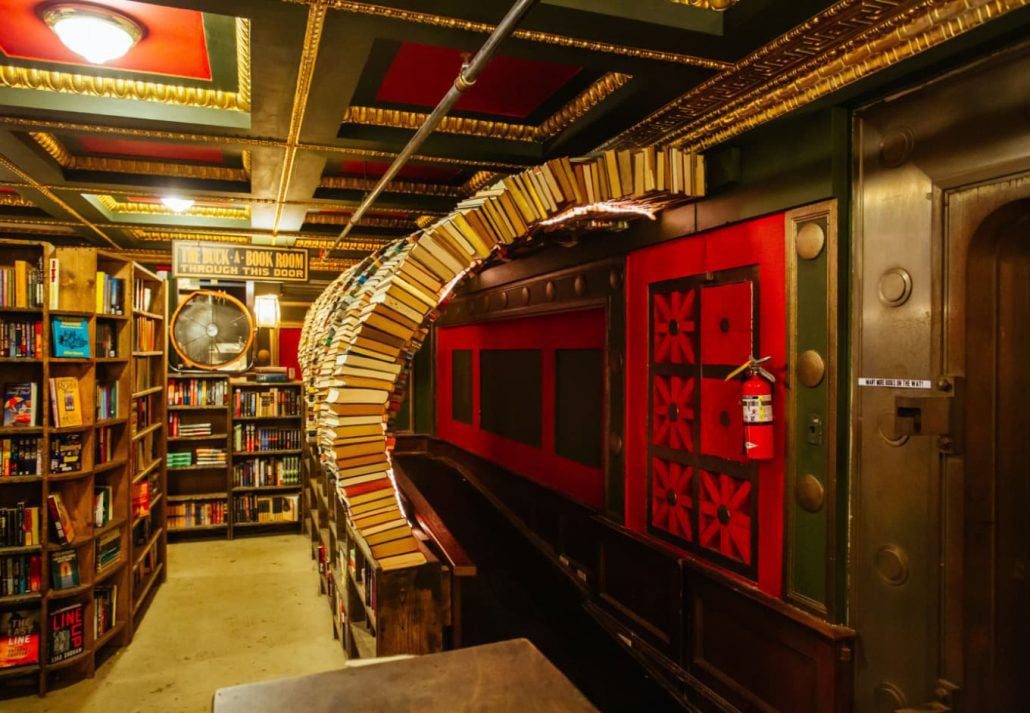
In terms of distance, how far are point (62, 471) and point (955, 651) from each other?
4677mm

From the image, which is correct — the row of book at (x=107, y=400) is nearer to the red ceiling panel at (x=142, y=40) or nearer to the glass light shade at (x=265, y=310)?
the red ceiling panel at (x=142, y=40)

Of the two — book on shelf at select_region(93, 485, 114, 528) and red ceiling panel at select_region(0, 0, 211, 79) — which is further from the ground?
red ceiling panel at select_region(0, 0, 211, 79)

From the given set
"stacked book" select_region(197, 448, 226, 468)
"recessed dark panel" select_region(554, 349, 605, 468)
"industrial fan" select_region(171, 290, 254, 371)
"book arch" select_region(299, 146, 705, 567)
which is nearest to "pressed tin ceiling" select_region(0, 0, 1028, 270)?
"book arch" select_region(299, 146, 705, 567)

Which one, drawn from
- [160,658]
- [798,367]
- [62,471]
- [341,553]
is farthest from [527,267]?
[160,658]

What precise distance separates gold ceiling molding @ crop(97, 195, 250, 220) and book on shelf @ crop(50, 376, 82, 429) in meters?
2.71

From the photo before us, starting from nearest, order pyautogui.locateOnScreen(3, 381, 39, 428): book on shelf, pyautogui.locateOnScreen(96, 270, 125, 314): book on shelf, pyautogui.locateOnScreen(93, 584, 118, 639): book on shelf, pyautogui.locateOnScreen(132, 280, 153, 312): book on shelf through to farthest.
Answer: pyautogui.locateOnScreen(3, 381, 39, 428): book on shelf
pyautogui.locateOnScreen(96, 270, 125, 314): book on shelf
pyautogui.locateOnScreen(93, 584, 118, 639): book on shelf
pyautogui.locateOnScreen(132, 280, 153, 312): book on shelf

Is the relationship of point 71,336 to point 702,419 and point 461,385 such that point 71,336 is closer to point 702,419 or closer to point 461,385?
point 702,419

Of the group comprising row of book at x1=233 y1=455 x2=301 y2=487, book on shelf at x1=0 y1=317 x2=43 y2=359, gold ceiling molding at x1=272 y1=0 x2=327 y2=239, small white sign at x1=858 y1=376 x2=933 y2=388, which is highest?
gold ceiling molding at x1=272 y1=0 x2=327 y2=239

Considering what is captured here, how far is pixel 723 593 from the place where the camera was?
10.8 ft

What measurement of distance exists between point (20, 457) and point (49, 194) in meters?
2.53

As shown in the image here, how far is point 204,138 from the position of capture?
378 centimetres

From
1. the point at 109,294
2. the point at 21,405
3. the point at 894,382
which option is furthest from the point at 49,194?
the point at 894,382

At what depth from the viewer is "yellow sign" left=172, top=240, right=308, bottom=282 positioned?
6.12m

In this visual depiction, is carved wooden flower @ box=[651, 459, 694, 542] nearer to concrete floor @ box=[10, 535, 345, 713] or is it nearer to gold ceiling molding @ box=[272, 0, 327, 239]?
concrete floor @ box=[10, 535, 345, 713]
